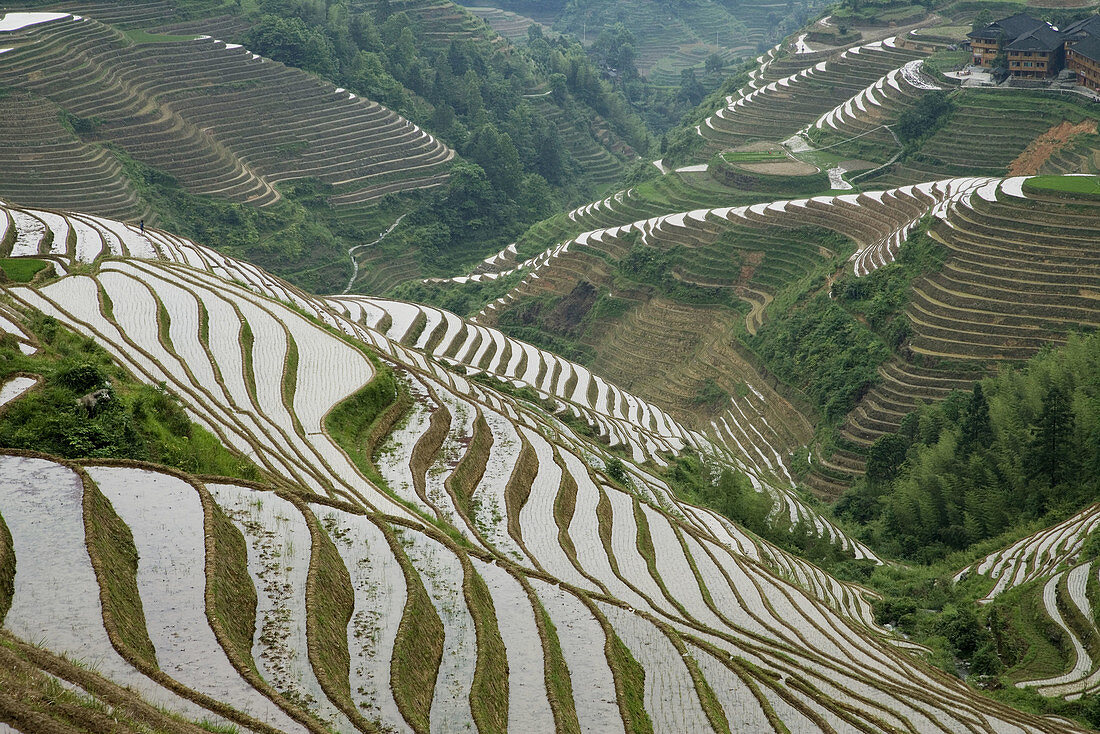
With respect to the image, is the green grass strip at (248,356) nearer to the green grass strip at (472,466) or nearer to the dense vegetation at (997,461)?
the green grass strip at (472,466)

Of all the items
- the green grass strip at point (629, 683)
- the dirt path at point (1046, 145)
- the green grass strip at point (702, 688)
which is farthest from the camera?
the dirt path at point (1046, 145)

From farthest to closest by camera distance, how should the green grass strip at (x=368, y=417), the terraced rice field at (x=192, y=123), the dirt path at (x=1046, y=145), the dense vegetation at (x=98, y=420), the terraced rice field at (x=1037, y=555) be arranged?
1. the terraced rice field at (x=192, y=123)
2. the dirt path at (x=1046, y=145)
3. the terraced rice field at (x=1037, y=555)
4. the green grass strip at (x=368, y=417)
5. the dense vegetation at (x=98, y=420)

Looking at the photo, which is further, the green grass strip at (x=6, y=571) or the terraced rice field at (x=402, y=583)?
the terraced rice field at (x=402, y=583)

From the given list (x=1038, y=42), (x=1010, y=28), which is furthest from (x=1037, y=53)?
(x=1010, y=28)

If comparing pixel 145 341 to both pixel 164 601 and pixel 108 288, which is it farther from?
pixel 164 601

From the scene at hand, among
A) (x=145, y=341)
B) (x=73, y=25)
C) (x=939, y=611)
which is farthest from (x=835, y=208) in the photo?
(x=73, y=25)

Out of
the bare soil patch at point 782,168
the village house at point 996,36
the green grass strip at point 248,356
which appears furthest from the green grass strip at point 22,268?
the village house at point 996,36
